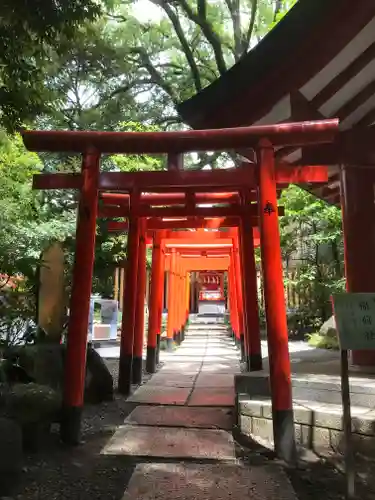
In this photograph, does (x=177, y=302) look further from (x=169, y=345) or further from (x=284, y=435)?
(x=284, y=435)

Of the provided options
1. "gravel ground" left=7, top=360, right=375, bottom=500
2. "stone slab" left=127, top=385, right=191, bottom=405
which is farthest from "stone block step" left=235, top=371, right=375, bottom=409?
"stone slab" left=127, top=385, right=191, bottom=405

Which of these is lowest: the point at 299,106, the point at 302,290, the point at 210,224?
the point at 302,290

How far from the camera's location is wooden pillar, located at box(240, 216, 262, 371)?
6035mm

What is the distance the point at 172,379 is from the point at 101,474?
14.1ft

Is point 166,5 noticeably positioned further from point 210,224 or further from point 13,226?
point 13,226

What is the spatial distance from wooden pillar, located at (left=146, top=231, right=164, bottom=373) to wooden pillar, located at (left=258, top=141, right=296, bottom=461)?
4508mm

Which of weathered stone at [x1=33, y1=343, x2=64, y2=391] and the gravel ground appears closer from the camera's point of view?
the gravel ground

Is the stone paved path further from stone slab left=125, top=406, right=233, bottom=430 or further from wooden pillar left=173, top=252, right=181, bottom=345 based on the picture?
wooden pillar left=173, top=252, right=181, bottom=345

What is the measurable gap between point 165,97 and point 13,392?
13131mm

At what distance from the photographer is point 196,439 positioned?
157 inches

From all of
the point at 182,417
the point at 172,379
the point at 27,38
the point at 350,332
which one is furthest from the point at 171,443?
the point at 27,38

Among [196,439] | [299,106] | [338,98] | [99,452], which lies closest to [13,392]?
[99,452]

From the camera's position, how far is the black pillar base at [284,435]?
11.4ft

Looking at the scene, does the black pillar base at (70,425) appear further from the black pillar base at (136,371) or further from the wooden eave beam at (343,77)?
the wooden eave beam at (343,77)
